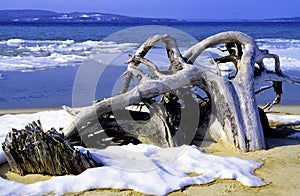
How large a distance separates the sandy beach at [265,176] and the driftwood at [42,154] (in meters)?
0.11

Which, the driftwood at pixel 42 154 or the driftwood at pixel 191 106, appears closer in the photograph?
the driftwood at pixel 42 154

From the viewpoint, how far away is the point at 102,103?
5914mm

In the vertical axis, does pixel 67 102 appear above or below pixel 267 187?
below

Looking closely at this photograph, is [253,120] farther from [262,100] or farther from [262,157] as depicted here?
[262,100]

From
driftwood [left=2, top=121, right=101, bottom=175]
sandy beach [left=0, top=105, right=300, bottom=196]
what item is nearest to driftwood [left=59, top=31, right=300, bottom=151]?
sandy beach [left=0, top=105, right=300, bottom=196]

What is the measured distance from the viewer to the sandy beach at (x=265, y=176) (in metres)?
4.39

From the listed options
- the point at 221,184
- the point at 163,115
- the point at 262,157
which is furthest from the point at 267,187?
the point at 163,115

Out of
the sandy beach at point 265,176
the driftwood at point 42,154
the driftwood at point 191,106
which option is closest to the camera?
the sandy beach at point 265,176

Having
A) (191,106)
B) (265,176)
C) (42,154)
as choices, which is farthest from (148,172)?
(191,106)

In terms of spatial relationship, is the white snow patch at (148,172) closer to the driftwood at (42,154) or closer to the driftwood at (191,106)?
the driftwood at (42,154)

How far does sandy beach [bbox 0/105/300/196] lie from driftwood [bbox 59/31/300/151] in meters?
0.21

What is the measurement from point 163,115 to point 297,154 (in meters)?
1.84

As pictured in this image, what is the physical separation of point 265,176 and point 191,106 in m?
1.82

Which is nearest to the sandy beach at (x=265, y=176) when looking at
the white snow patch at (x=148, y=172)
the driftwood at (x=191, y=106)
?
the white snow patch at (x=148, y=172)
